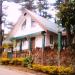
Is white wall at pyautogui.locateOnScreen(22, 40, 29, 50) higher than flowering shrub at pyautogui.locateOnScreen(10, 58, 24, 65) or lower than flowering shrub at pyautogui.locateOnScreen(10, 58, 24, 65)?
higher

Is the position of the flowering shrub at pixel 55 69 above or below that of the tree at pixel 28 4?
below

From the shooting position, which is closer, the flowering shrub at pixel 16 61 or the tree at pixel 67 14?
the tree at pixel 67 14

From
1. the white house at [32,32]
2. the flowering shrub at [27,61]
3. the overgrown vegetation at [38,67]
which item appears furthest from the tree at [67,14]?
the white house at [32,32]

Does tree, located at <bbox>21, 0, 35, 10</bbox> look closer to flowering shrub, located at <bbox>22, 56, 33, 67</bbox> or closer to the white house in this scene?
the white house

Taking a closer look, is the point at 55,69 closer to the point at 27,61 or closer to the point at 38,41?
the point at 27,61

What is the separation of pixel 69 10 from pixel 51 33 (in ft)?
27.7

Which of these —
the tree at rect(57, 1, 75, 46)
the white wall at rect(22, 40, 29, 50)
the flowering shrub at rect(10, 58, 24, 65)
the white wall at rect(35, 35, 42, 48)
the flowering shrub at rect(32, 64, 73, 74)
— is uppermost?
the tree at rect(57, 1, 75, 46)

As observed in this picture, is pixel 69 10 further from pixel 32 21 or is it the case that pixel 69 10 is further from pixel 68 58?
pixel 32 21

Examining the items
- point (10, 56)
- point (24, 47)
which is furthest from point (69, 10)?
point (24, 47)

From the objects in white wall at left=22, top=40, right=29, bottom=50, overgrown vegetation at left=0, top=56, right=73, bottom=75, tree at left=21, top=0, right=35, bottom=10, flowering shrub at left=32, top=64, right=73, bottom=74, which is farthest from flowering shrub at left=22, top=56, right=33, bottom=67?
tree at left=21, top=0, right=35, bottom=10

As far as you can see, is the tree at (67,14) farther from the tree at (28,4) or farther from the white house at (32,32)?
the tree at (28,4)

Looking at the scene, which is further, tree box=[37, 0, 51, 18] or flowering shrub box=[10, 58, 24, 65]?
tree box=[37, 0, 51, 18]

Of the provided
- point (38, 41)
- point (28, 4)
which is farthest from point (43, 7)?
point (38, 41)

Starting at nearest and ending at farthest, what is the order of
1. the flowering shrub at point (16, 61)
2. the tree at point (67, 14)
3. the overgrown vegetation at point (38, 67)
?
the overgrown vegetation at point (38, 67) < the tree at point (67, 14) < the flowering shrub at point (16, 61)
